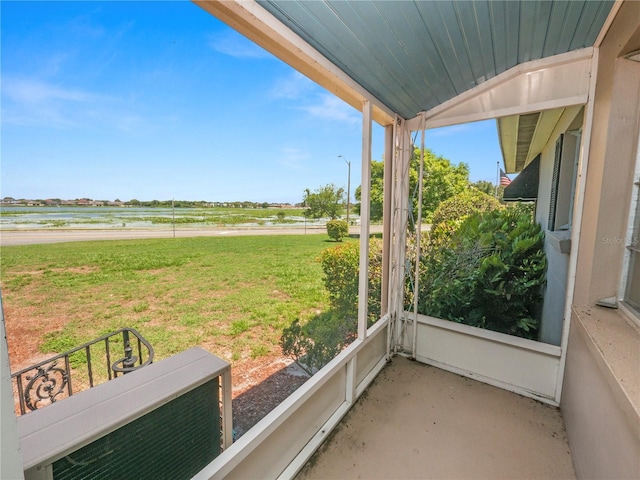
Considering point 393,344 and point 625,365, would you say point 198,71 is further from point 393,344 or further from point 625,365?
point 625,365

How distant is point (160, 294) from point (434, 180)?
17.9 ft

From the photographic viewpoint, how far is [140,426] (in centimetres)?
93

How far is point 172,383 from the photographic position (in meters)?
1.05

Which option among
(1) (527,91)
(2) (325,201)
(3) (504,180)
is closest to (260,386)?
(1) (527,91)

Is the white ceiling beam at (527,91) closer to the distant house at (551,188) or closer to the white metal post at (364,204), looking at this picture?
the distant house at (551,188)

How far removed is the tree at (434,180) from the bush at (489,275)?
47cm

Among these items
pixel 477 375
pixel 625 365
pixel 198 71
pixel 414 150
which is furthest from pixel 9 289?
pixel 625 365

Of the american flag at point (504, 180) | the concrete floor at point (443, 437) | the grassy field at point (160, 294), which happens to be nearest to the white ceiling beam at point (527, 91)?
the american flag at point (504, 180)

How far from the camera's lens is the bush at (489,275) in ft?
8.88

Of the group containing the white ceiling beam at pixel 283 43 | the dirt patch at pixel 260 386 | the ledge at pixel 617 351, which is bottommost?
the dirt patch at pixel 260 386

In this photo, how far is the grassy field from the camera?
4.01 m

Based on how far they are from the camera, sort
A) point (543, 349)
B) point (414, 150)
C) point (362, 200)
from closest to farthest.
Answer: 1. point (362, 200)
2. point (543, 349)
3. point (414, 150)

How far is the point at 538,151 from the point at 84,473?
5404mm

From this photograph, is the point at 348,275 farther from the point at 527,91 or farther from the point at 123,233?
the point at 123,233
